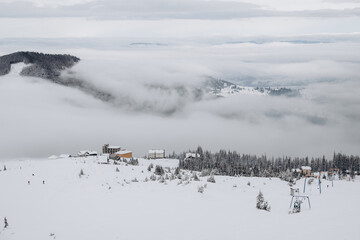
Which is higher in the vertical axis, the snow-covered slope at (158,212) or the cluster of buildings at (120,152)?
the snow-covered slope at (158,212)

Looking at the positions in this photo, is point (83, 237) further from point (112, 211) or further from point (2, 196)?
point (2, 196)

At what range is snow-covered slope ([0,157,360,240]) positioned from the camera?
21.4 metres

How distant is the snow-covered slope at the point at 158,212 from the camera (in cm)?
2136

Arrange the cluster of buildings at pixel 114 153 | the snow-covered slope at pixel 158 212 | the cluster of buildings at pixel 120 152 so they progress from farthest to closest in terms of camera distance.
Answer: the cluster of buildings at pixel 120 152 < the cluster of buildings at pixel 114 153 < the snow-covered slope at pixel 158 212

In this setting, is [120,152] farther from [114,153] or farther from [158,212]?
[158,212]

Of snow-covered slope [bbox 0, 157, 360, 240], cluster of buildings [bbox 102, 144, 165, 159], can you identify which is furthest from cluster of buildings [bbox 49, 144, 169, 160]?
snow-covered slope [bbox 0, 157, 360, 240]

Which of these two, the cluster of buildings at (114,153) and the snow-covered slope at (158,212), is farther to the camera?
the cluster of buildings at (114,153)

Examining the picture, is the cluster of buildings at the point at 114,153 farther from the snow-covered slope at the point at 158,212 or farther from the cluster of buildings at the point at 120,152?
the snow-covered slope at the point at 158,212

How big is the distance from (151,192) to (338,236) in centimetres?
1723

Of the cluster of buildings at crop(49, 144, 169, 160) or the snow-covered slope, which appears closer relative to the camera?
the snow-covered slope

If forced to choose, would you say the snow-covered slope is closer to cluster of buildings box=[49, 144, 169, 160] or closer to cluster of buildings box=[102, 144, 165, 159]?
cluster of buildings box=[49, 144, 169, 160]

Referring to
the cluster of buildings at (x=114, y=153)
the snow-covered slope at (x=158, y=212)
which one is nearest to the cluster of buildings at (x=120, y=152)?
the cluster of buildings at (x=114, y=153)

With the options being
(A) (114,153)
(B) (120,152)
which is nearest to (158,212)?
(B) (120,152)

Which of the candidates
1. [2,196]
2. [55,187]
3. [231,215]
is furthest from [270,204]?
[2,196]
